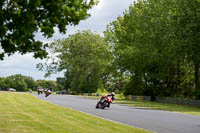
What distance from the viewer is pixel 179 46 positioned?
4288 centimetres

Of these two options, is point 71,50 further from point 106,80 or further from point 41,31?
point 41,31

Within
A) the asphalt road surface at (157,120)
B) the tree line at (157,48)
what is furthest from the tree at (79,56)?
the asphalt road surface at (157,120)

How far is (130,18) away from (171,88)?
48.6ft

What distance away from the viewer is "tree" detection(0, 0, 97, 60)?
8.91 meters

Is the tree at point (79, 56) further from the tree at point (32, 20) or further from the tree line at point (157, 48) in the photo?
the tree at point (32, 20)

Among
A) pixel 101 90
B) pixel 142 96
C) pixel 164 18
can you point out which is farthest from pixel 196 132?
→ pixel 101 90

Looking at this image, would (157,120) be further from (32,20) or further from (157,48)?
(157,48)

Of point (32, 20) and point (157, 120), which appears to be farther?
point (157, 120)

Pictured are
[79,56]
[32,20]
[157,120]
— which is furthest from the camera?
[79,56]

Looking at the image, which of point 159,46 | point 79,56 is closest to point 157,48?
point 159,46

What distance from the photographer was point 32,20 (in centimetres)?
884

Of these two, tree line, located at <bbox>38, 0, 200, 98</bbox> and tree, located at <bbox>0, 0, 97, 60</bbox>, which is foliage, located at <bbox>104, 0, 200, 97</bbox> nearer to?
tree line, located at <bbox>38, 0, 200, 98</bbox>

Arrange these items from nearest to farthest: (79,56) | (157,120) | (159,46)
→ 1. (157,120)
2. (159,46)
3. (79,56)

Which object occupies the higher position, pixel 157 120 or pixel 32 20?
pixel 32 20
